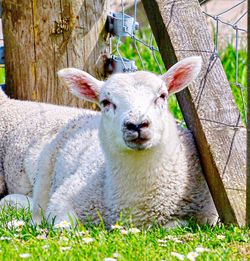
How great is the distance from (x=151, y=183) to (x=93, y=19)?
1.51 meters

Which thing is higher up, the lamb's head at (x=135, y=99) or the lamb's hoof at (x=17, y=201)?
the lamb's head at (x=135, y=99)

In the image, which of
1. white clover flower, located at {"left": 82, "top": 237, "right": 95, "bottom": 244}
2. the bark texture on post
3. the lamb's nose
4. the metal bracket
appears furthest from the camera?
the metal bracket

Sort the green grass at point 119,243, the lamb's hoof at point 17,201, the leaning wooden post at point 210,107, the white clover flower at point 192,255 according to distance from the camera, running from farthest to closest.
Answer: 1. the lamb's hoof at point 17,201
2. the leaning wooden post at point 210,107
3. the green grass at point 119,243
4. the white clover flower at point 192,255

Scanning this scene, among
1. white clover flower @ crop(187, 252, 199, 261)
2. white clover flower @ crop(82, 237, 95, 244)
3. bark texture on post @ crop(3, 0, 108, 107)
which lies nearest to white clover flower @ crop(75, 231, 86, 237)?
white clover flower @ crop(82, 237, 95, 244)

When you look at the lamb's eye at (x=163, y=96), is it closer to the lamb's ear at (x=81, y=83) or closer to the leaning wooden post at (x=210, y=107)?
the leaning wooden post at (x=210, y=107)

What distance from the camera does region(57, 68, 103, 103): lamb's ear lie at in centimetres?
465

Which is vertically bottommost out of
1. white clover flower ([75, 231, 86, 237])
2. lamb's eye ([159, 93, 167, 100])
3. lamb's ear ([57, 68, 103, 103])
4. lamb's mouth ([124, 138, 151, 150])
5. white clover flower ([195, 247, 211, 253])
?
white clover flower ([195, 247, 211, 253])

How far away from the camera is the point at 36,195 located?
207 inches

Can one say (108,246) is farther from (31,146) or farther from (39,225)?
(31,146)

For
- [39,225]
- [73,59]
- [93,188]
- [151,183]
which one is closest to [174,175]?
[151,183]

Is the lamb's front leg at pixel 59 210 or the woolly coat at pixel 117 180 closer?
the woolly coat at pixel 117 180

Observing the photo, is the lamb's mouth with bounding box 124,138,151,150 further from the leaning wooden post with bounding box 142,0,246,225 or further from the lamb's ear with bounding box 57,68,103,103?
the lamb's ear with bounding box 57,68,103,103

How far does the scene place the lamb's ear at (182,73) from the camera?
4.43m

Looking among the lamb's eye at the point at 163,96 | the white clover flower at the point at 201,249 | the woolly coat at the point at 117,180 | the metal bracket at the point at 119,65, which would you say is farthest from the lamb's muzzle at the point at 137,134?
the metal bracket at the point at 119,65
